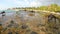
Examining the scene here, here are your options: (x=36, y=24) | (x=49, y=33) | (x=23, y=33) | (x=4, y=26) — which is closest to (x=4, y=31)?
(x=4, y=26)

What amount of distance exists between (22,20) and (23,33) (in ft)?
1.67

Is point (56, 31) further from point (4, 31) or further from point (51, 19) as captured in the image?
point (4, 31)

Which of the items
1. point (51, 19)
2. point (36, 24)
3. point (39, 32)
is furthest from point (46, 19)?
point (39, 32)

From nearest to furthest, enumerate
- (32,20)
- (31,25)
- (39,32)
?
(39,32)
(31,25)
(32,20)

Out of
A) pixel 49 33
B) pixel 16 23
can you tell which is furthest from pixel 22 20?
pixel 49 33

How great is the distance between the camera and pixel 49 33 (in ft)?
10.9

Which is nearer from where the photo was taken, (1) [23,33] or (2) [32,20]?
(1) [23,33]

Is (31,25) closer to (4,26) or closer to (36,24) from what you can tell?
(36,24)

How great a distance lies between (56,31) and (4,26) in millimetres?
1140

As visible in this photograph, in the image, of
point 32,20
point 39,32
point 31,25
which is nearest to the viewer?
point 39,32

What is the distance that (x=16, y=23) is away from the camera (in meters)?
3.59

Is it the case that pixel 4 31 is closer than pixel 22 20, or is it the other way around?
pixel 4 31

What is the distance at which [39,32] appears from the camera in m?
3.27

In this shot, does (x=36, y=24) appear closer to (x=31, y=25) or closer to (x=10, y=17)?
(x=31, y=25)
